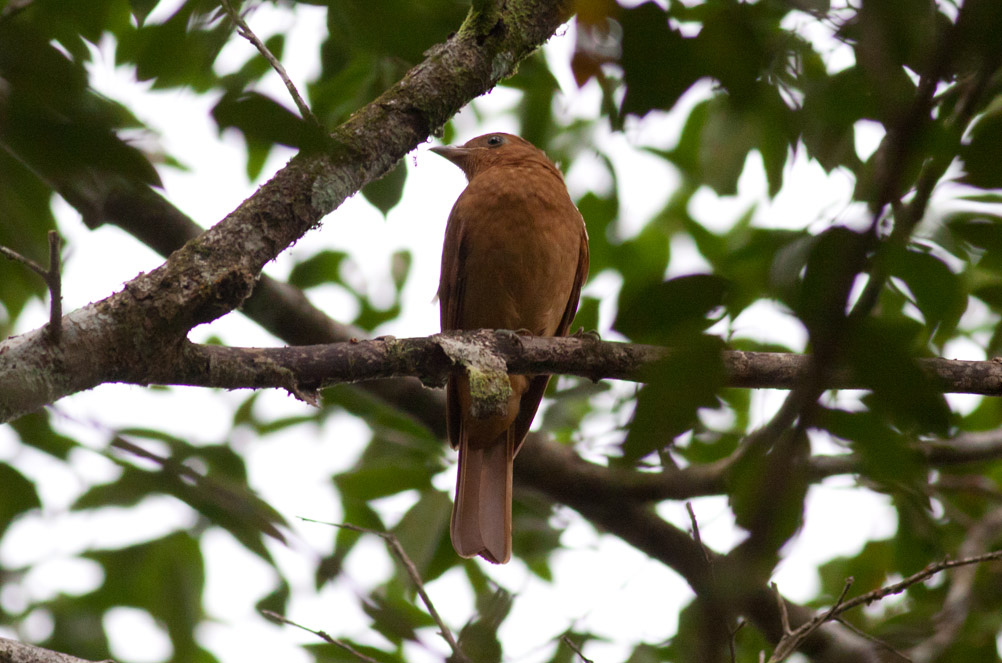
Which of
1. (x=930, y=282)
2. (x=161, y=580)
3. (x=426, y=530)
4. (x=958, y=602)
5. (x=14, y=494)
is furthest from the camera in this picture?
(x=426, y=530)

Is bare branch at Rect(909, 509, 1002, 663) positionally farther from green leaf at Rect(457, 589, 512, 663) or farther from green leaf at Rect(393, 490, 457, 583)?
green leaf at Rect(393, 490, 457, 583)

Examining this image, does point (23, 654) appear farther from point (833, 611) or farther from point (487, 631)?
point (833, 611)

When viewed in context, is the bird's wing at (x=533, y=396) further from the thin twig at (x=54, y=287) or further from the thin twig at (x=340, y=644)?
the thin twig at (x=54, y=287)

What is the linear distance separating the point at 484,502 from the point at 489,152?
2.12 meters

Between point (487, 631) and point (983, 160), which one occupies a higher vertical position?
point (983, 160)

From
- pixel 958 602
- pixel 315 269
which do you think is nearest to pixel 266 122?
pixel 958 602

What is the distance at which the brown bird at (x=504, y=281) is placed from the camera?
4117 millimetres

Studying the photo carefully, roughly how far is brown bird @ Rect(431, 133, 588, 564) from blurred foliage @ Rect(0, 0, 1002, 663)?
169mm

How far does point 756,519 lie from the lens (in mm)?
617

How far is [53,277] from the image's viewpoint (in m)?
1.59

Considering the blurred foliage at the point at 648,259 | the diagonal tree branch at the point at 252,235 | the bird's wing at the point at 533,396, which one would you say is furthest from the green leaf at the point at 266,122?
the bird's wing at the point at 533,396

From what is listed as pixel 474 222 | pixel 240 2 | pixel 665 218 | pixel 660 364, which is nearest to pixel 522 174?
pixel 474 222

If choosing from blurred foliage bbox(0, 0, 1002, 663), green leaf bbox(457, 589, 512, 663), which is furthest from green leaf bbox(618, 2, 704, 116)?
green leaf bbox(457, 589, 512, 663)

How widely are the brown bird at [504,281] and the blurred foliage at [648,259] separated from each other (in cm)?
17
